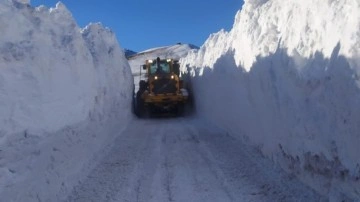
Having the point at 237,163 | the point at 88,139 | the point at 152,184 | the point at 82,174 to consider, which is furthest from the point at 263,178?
the point at 88,139

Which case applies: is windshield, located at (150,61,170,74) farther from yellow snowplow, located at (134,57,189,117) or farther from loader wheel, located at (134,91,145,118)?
loader wheel, located at (134,91,145,118)

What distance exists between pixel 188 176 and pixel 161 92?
516 inches

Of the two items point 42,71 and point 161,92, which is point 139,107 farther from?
point 42,71

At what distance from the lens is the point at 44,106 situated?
686 cm

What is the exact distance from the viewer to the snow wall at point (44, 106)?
5594 mm

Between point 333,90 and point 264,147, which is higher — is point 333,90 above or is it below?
above

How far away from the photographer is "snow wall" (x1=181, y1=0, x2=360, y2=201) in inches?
199

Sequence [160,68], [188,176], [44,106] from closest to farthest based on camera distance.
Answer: [44,106] < [188,176] < [160,68]

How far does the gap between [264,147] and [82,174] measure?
147 inches

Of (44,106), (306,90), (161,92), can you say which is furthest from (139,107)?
(306,90)

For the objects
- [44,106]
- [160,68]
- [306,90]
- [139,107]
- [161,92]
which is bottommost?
[139,107]

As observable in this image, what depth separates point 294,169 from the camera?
6938 mm

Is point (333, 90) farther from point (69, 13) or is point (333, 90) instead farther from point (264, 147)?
point (69, 13)

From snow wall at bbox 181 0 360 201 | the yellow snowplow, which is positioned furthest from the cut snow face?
the yellow snowplow
